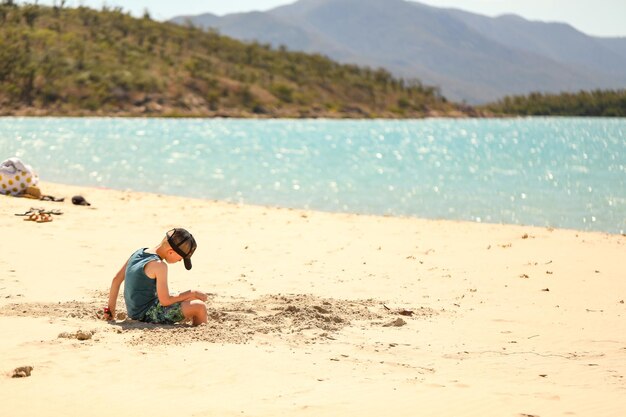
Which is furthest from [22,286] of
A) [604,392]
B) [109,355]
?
[604,392]

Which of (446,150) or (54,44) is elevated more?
(54,44)

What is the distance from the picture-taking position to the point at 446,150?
4978 cm

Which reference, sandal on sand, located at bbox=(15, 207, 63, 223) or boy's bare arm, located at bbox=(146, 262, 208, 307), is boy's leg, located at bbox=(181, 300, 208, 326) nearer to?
boy's bare arm, located at bbox=(146, 262, 208, 307)

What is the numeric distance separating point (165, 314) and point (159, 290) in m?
0.29

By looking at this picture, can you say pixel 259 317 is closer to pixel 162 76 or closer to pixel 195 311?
pixel 195 311

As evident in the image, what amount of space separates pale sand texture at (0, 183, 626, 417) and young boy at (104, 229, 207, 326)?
0.18 metres

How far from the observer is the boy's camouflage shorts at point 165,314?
7672mm

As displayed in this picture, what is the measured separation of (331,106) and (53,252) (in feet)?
289

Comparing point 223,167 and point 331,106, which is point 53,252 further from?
point 331,106

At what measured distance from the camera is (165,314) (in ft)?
25.3

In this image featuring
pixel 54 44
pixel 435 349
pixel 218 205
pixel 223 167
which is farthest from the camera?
pixel 54 44

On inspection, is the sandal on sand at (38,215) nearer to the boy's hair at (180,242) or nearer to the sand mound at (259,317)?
the sand mound at (259,317)

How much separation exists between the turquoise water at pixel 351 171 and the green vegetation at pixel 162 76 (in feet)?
69.9

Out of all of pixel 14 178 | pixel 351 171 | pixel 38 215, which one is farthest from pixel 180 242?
pixel 351 171
